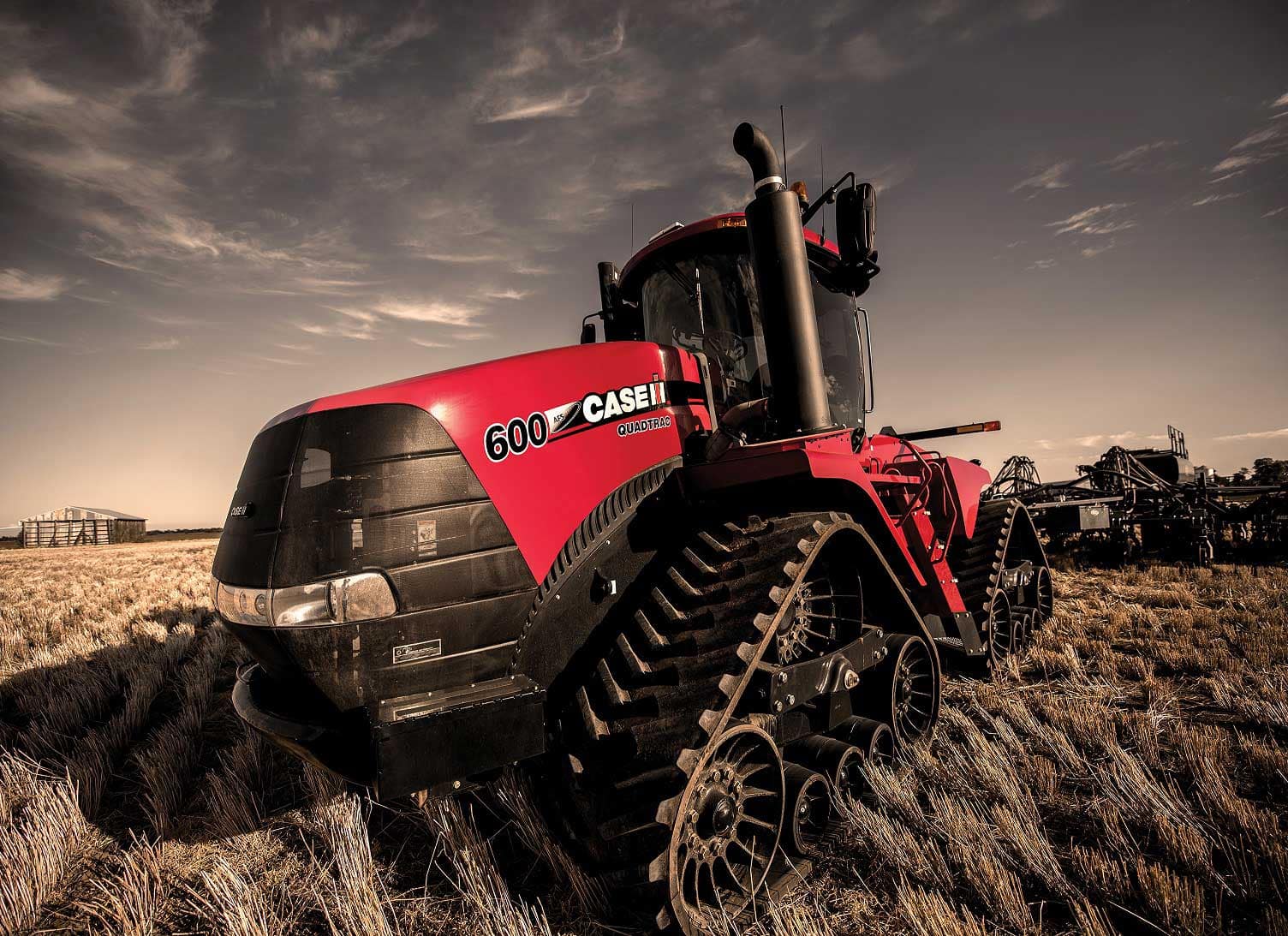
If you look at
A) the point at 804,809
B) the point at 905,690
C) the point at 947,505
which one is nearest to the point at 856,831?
the point at 804,809

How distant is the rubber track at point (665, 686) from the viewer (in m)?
2.00

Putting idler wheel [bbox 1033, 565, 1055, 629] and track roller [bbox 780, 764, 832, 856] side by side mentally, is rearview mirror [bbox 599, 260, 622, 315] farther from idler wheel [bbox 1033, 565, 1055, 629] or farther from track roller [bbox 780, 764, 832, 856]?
idler wheel [bbox 1033, 565, 1055, 629]

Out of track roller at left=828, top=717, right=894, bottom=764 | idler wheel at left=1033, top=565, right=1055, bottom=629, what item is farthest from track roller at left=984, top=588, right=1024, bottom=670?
track roller at left=828, top=717, right=894, bottom=764

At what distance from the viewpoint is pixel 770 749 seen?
7.86 feet

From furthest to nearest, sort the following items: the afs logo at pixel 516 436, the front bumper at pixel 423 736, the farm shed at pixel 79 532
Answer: the farm shed at pixel 79 532, the afs logo at pixel 516 436, the front bumper at pixel 423 736

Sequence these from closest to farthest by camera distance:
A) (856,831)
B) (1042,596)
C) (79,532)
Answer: (856,831)
(1042,596)
(79,532)

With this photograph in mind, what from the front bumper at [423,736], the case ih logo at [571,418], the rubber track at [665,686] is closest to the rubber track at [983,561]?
the rubber track at [665,686]

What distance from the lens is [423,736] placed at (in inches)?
76.4

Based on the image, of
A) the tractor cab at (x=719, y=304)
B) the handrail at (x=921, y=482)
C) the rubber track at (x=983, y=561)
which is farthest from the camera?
the rubber track at (x=983, y=561)

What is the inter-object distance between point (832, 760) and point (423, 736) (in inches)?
71.0

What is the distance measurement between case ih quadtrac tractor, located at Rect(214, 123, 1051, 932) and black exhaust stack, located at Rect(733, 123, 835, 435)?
0.03 ft

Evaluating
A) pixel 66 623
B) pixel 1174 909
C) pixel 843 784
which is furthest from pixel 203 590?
pixel 1174 909

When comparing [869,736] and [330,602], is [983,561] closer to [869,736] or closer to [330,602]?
[869,736]

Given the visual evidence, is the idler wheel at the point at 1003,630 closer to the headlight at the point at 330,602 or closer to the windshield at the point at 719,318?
the windshield at the point at 719,318
